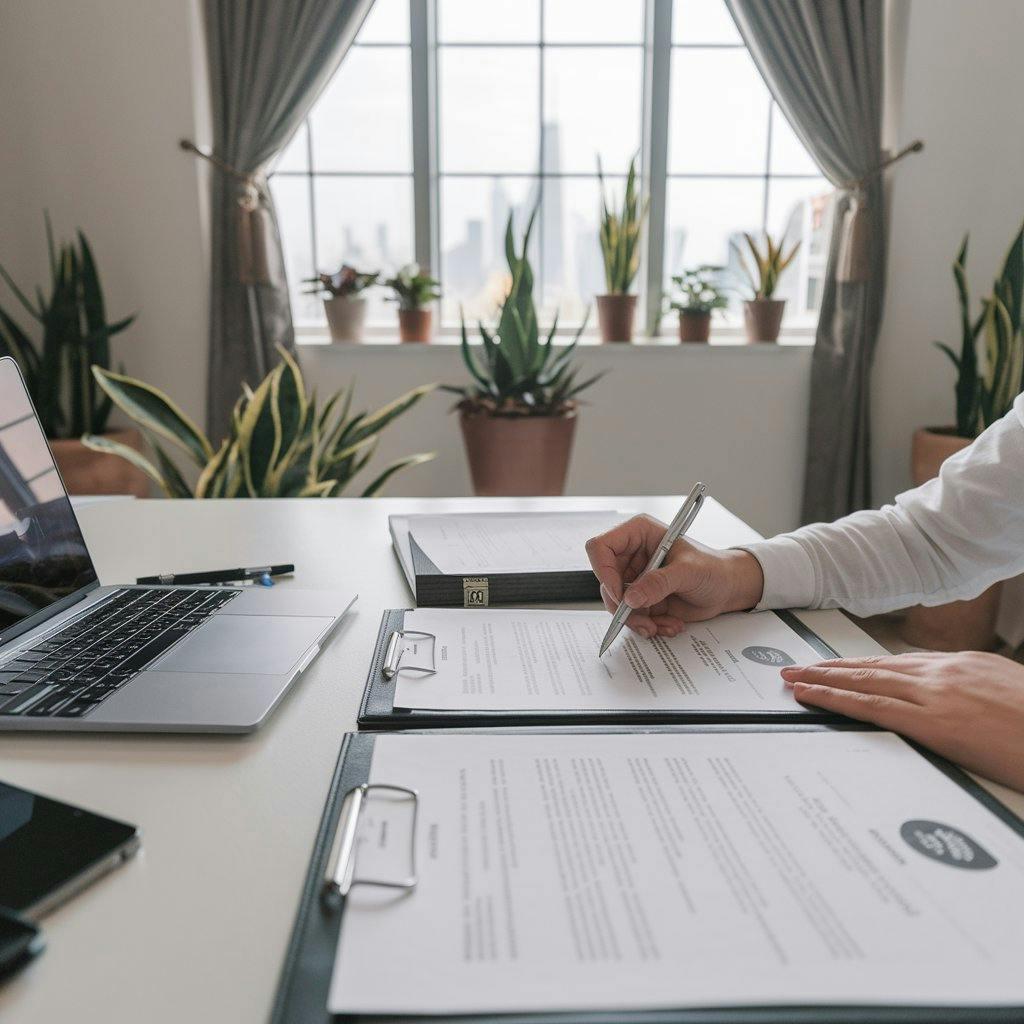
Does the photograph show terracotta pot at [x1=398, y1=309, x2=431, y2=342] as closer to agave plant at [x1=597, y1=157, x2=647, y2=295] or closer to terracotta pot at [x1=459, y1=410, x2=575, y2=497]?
terracotta pot at [x1=459, y1=410, x2=575, y2=497]

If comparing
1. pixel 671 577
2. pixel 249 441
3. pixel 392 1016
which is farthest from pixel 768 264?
pixel 392 1016

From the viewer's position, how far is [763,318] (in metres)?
3.34

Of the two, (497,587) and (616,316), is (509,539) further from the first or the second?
(616,316)

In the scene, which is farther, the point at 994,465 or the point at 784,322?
the point at 784,322

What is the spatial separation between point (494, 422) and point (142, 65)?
1.63 metres

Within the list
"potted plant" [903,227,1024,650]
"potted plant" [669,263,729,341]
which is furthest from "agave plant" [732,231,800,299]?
"potted plant" [903,227,1024,650]

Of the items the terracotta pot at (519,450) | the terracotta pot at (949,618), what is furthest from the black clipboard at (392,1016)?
the terracotta pot at (949,618)

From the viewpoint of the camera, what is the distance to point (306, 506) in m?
1.36

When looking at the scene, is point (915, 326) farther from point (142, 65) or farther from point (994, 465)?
point (142, 65)

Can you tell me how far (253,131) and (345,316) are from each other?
2.21 feet

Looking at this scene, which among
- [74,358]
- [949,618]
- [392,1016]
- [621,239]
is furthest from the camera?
[621,239]

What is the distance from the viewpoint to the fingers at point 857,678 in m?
0.65

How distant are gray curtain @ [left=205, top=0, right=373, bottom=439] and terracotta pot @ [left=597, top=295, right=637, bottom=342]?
1120 millimetres

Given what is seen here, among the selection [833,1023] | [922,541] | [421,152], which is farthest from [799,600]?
[421,152]
